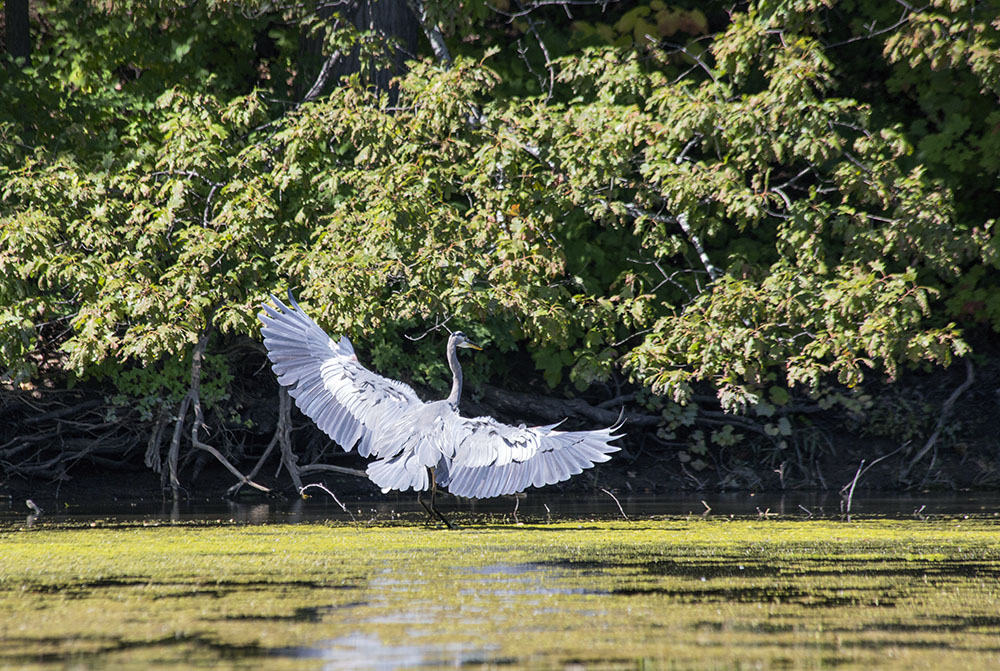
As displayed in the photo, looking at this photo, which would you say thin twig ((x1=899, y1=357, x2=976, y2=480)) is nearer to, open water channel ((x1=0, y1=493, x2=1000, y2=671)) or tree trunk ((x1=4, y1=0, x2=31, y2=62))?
open water channel ((x1=0, y1=493, x2=1000, y2=671))

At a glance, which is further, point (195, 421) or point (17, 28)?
point (17, 28)

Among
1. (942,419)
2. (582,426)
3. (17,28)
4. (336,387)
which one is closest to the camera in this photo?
(336,387)

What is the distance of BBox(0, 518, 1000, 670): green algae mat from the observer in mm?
3208

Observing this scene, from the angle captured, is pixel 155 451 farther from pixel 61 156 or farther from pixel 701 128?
pixel 701 128

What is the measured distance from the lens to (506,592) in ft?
14.0

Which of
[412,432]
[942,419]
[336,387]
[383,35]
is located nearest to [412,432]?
[412,432]

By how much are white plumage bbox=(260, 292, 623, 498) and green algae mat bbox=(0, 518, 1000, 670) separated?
1.38ft

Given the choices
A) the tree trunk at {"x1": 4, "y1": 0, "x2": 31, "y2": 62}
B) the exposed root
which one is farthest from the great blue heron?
the tree trunk at {"x1": 4, "y1": 0, "x2": 31, "y2": 62}

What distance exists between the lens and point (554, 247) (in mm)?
9570

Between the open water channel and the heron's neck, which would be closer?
the open water channel

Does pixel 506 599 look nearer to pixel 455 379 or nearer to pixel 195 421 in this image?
pixel 455 379

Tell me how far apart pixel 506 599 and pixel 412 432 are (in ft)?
10.2

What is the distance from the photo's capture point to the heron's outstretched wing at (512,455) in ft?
22.0

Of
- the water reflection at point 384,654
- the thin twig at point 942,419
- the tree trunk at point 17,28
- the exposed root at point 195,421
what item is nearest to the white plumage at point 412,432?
the exposed root at point 195,421
